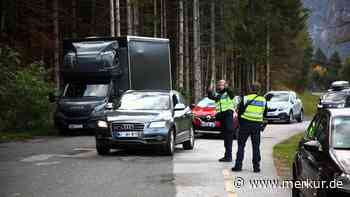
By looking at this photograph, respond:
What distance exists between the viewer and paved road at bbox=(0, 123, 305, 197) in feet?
34.2

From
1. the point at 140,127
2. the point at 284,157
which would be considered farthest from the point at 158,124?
the point at 284,157

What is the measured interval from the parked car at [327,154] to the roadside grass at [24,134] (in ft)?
45.2

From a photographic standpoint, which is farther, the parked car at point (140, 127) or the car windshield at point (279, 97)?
the car windshield at point (279, 97)

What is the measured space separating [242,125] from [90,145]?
7.46 m

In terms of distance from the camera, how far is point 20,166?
13852mm

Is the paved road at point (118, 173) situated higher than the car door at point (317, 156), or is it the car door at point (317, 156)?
the car door at point (317, 156)

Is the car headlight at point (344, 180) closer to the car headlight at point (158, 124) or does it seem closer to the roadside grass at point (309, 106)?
the car headlight at point (158, 124)

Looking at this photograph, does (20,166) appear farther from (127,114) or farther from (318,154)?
(318,154)

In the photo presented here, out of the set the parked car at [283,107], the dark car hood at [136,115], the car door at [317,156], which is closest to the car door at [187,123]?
the dark car hood at [136,115]

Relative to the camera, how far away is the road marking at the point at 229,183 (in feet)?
33.6

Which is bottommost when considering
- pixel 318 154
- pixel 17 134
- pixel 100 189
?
pixel 17 134

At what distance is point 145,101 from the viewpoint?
55.9 feet

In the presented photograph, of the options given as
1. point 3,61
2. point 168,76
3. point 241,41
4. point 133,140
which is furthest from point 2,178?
point 241,41

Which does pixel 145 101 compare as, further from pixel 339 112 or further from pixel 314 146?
pixel 314 146
